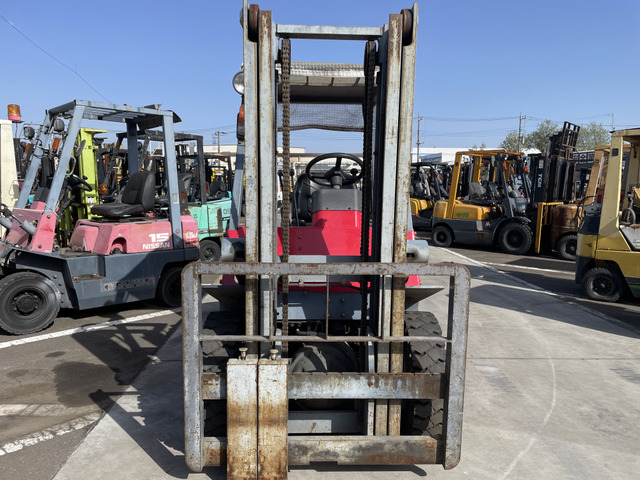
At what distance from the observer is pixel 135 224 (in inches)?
252

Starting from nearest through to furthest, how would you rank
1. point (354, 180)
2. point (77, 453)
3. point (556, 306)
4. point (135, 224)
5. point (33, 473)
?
point (33, 473) → point (77, 453) → point (354, 180) → point (135, 224) → point (556, 306)

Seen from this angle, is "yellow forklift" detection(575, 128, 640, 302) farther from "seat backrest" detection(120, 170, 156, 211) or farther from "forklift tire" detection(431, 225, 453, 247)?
"seat backrest" detection(120, 170, 156, 211)

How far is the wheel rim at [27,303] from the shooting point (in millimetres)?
5605

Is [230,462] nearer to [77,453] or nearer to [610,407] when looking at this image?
[77,453]

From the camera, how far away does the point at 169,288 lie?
6941 millimetres

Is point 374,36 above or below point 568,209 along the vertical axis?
above

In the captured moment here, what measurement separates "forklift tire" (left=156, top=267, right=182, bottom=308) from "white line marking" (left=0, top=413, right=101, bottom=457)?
3161 millimetres

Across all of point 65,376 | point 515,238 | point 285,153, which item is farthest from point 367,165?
point 515,238

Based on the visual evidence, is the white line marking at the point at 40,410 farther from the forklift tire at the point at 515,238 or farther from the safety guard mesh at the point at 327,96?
the forklift tire at the point at 515,238

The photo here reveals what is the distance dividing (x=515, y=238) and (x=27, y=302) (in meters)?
11.4

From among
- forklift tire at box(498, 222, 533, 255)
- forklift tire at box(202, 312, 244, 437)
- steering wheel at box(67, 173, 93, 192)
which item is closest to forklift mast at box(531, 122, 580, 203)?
forklift tire at box(498, 222, 533, 255)

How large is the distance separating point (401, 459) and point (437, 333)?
812mm

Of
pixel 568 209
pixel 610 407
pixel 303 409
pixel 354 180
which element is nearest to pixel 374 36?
pixel 354 180

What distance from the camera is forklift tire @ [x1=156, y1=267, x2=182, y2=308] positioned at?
22.4 feet
